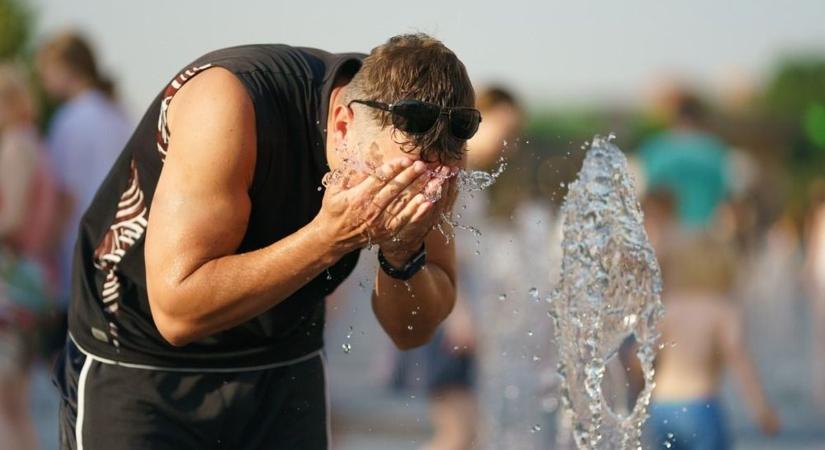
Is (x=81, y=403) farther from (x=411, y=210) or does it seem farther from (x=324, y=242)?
(x=411, y=210)

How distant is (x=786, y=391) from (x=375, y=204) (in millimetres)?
9072

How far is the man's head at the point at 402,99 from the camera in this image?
2.83 meters

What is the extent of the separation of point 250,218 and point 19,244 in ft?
11.2

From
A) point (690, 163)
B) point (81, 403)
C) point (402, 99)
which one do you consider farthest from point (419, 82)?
point (690, 163)

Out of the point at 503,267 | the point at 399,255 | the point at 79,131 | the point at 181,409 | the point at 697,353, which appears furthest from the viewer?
the point at 503,267

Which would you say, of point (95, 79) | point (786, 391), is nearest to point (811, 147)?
point (786, 391)

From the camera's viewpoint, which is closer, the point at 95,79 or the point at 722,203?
the point at 95,79

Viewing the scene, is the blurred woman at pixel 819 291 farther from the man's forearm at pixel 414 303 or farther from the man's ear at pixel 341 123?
the man's ear at pixel 341 123

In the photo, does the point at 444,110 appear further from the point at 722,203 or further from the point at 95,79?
the point at 722,203

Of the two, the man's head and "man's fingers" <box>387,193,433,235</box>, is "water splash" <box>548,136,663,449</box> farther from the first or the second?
"man's fingers" <box>387,193,433,235</box>

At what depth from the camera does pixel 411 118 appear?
282cm

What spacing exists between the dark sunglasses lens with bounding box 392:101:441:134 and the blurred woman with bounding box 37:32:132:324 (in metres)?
3.92

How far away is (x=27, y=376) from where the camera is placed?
19.9ft

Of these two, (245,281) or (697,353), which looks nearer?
(245,281)
